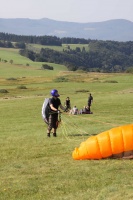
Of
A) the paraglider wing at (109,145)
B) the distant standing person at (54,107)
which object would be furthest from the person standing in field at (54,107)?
the paraglider wing at (109,145)

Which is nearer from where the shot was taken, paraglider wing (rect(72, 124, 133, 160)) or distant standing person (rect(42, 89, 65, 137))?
paraglider wing (rect(72, 124, 133, 160))

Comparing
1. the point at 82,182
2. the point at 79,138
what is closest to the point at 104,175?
the point at 82,182

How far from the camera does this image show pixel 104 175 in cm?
1119

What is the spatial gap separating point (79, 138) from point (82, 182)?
24.0 ft

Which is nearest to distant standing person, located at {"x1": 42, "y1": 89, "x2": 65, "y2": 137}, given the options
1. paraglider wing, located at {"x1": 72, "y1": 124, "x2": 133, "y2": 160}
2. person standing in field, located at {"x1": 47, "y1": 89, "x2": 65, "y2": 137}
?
person standing in field, located at {"x1": 47, "y1": 89, "x2": 65, "y2": 137}

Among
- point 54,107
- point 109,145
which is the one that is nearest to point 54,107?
point 54,107

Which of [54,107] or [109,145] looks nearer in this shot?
[109,145]

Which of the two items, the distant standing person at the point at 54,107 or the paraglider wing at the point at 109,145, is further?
the distant standing person at the point at 54,107

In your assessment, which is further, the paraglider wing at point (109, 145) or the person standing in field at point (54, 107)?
the person standing in field at point (54, 107)

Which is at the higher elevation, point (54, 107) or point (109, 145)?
point (54, 107)

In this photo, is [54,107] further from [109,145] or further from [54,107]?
[109,145]

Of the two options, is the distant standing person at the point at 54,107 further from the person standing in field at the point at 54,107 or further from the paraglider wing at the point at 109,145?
the paraglider wing at the point at 109,145

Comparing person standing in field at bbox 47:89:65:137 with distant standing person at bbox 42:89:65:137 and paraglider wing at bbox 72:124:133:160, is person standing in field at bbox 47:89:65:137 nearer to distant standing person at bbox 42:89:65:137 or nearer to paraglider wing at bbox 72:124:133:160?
distant standing person at bbox 42:89:65:137

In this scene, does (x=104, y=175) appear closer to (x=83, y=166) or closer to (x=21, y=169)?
(x=83, y=166)
